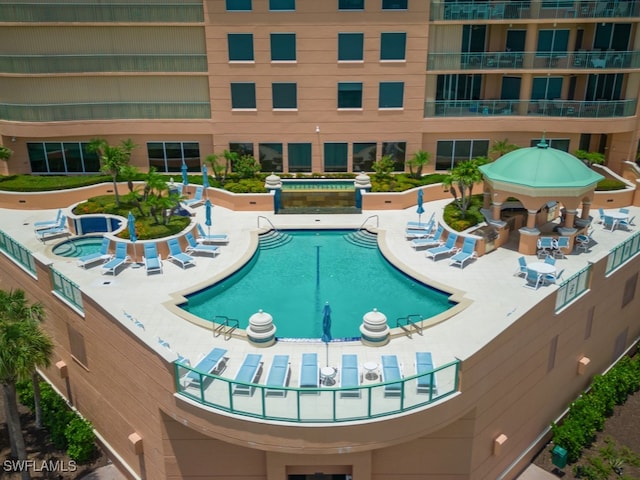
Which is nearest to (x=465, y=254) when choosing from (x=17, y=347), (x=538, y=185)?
(x=538, y=185)

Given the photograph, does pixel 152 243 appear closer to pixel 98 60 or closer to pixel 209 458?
pixel 209 458

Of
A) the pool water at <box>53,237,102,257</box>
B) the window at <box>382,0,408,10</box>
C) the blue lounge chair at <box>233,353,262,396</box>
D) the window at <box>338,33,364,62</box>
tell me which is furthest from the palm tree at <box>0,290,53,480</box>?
the window at <box>382,0,408,10</box>

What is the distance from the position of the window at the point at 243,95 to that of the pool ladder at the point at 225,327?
1716 cm

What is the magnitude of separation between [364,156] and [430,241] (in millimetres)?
10552

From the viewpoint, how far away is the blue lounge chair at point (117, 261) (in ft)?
→ 72.2

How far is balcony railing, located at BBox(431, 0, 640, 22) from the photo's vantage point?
30.4m

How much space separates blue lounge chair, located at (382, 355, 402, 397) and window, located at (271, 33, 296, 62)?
21.1 m

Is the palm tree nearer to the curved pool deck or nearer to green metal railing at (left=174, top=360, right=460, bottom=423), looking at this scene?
the curved pool deck

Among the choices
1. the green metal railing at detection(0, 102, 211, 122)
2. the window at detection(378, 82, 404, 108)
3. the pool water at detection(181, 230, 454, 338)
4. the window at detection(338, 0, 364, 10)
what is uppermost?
the window at detection(338, 0, 364, 10)

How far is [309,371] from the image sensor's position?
50.2ft

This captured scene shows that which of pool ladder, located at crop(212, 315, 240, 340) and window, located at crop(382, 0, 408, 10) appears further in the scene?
window, located at crop(382, 0, 408, 10)

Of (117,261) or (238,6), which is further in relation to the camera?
(238,6)

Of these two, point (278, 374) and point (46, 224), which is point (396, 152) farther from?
point (278, 374)

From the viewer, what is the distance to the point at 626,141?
32.6 meters
